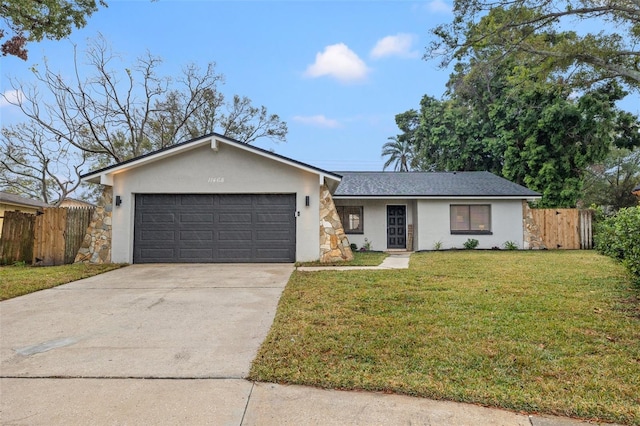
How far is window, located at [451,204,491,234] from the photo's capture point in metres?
14.8

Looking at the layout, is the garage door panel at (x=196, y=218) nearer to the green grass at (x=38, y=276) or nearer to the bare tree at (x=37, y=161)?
the green grass at (x=38, y=276)

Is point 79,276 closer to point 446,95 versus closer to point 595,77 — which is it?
point 595,77

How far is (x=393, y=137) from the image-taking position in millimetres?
31531

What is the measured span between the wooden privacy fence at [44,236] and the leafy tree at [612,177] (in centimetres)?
3047

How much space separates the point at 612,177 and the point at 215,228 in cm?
3155

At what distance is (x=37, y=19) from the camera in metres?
8.86

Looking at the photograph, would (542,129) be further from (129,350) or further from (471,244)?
(129,350)

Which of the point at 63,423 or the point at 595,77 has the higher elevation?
the point at 595,77

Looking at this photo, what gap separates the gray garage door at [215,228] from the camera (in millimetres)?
10203

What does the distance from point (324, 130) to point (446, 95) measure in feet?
30.6

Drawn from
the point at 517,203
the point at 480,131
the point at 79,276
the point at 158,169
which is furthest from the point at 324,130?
the point at 79,276

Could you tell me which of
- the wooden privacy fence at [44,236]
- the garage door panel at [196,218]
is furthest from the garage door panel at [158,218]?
the wooden privacy fence at [44,236]

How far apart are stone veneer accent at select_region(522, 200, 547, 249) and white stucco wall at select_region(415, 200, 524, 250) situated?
0.15 meters

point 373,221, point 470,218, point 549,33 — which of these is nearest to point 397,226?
point 373,221
